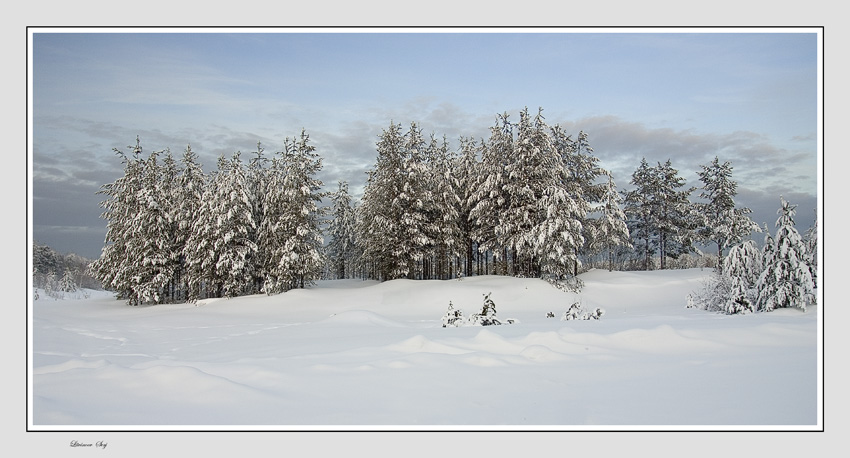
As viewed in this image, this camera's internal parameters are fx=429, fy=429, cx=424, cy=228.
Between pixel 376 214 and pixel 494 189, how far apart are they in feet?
27.6

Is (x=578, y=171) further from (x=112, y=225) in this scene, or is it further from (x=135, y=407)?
(x=112, y=225)

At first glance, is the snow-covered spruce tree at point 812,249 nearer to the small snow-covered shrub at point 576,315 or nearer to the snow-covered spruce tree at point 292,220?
the small snow-covered shrub at point 576,315

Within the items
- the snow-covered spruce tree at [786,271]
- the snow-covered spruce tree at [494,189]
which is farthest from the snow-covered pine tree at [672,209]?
the snow-covered spruce tree at [786,271]

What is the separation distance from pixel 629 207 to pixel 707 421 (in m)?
36.5

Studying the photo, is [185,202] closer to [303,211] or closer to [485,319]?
[303,211]

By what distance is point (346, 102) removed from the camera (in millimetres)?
11203

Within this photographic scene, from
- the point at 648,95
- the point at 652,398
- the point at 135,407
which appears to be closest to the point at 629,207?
the point at 648,95

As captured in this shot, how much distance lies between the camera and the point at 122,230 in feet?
93.2

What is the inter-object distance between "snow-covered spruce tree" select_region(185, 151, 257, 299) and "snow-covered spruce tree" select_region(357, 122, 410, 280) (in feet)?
26.4

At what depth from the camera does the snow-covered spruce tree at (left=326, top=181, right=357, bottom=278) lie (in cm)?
4797

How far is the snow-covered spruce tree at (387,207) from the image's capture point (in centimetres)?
2941

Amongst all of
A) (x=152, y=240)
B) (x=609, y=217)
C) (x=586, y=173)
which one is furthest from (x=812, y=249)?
(x=152, y=240)

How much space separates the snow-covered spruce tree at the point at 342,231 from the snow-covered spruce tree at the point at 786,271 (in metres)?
38.8

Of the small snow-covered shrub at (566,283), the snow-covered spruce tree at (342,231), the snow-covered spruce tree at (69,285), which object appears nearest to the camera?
the small snow-covered shrub at (566,283)
